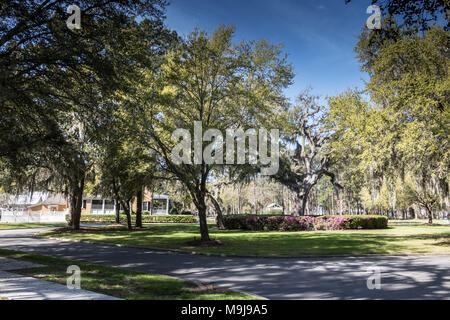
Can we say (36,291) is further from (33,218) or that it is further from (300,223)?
(33,218)

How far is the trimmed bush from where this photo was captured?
94.0ft

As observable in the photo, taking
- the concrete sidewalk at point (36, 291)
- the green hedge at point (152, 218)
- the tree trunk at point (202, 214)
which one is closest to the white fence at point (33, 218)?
the green hedge at point (152, 218)

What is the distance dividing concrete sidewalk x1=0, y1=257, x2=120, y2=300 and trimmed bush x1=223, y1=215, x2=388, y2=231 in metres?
23.2

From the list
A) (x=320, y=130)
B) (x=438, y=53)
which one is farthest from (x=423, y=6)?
(x=320, y=130)

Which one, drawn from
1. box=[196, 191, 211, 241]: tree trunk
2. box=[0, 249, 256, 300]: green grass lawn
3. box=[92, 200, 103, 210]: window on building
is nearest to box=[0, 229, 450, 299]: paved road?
box=[0, 249, 256, 300]: green grass lawn

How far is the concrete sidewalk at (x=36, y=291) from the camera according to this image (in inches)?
223

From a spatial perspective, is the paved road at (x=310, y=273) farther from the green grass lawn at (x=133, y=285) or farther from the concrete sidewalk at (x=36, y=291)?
the concrete sidewalk at (x=36, y=291)

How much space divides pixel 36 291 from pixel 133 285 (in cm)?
197

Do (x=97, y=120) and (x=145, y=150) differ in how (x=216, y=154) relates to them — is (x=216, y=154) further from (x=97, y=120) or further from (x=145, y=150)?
(x=97, y=120)

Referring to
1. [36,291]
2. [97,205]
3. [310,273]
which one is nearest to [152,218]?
[97,205]

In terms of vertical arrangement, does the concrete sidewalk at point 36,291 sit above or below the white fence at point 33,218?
above

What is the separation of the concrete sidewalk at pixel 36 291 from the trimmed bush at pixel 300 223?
23.2 metres

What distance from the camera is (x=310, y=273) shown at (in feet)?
29.9
